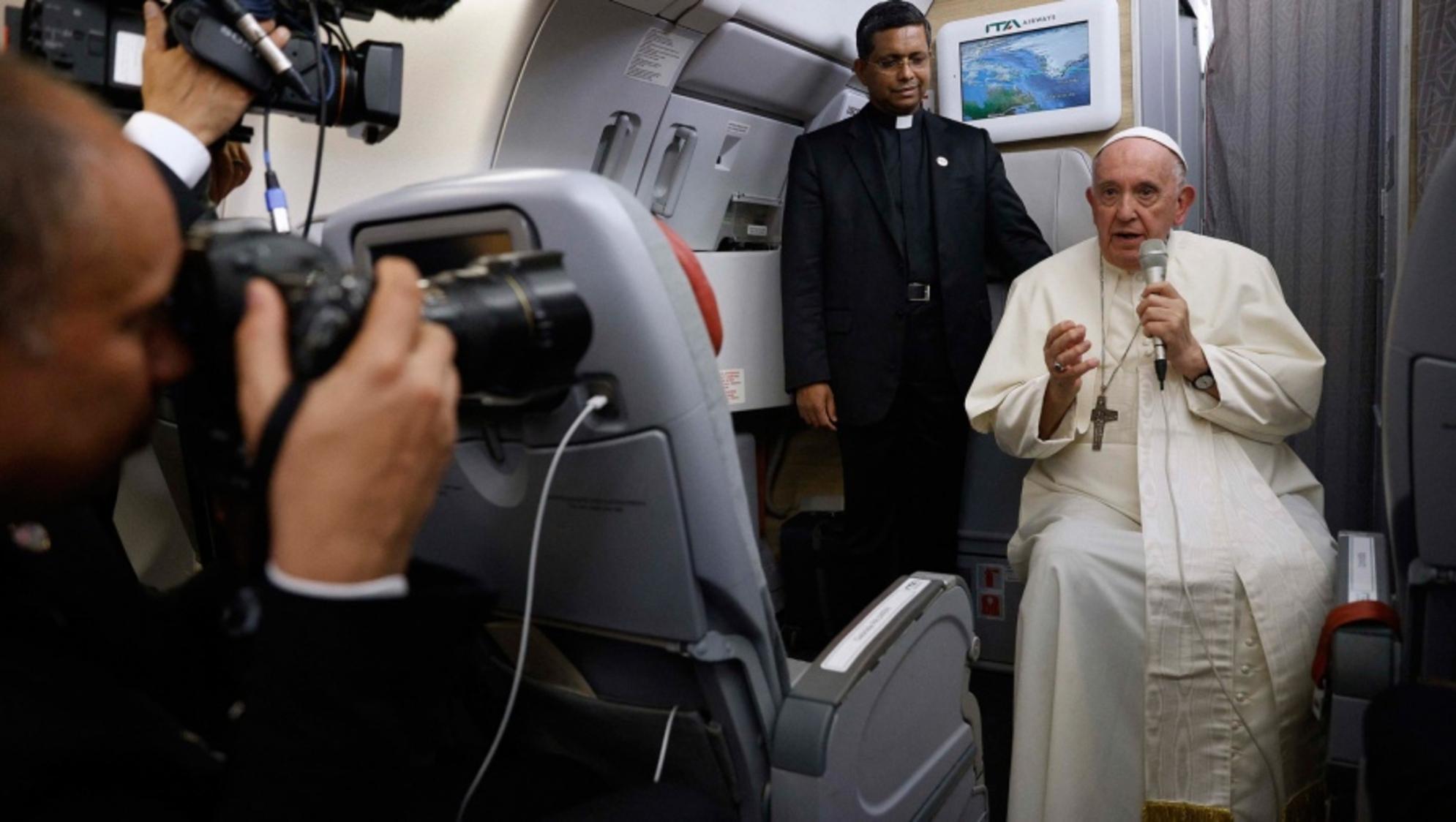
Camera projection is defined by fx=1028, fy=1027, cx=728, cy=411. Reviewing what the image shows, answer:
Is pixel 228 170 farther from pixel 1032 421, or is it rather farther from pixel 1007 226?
pixel 1007 226

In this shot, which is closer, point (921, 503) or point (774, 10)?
point (774, 10)

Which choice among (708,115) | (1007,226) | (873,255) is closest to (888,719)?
(873,255)

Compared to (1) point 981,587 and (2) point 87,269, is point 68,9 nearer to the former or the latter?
(2) point 87,269

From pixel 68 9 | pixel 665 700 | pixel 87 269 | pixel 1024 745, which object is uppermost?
pixel 68 9

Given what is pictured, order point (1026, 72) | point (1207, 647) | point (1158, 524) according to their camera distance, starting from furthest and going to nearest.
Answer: point (1026, 72) < point (1158, 524) < point (1207, 647)

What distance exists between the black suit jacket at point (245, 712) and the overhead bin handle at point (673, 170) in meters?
2.68

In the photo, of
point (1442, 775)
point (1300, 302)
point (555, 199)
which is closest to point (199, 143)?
point (555, 199)

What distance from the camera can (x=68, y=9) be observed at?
5.08 ft

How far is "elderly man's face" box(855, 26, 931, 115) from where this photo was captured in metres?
3.28

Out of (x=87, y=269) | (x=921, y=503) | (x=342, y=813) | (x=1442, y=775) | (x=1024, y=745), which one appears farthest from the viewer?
(x=921, y=503)

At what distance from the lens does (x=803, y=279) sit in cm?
339

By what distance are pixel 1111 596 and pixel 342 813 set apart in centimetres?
192

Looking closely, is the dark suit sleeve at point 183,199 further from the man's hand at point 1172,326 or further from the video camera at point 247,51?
the man's hand at point 1172,326

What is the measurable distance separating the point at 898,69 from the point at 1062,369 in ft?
4.49
